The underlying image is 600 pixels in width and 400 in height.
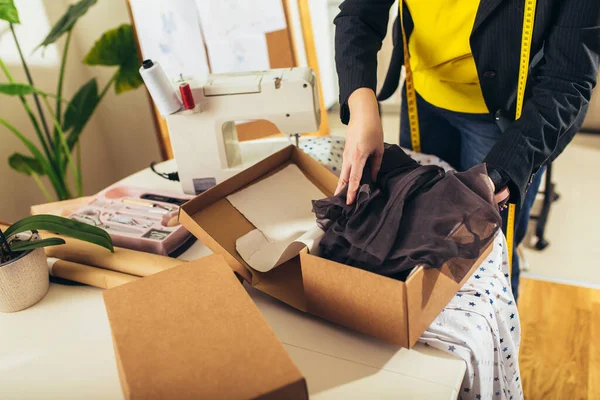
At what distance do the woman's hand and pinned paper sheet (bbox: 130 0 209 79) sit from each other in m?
1.45

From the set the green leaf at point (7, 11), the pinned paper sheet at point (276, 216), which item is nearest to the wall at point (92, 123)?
the green leaf at point (7, 11)

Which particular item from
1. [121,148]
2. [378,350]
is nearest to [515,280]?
[378,350]

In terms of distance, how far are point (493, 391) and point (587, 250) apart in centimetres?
175

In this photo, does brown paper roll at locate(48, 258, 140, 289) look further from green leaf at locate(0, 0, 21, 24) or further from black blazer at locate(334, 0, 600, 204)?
green leaf at locate(0, 0, 21, 24)

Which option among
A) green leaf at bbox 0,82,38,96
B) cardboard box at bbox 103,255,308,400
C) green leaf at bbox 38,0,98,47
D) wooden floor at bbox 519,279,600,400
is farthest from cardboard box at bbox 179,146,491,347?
green leaf at bbox 38,0,98,47

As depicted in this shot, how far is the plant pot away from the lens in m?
1.02

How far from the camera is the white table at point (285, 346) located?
0.81 meters

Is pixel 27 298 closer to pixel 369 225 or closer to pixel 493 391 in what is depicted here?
pixel 369 225

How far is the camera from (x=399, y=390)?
792 millimetres

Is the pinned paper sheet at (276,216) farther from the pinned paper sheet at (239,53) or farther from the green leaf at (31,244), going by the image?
the pinned paper sheet at (239,53)

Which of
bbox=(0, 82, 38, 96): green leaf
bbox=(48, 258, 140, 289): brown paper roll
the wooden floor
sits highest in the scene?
bbox=(0, 82, 38, 96): green leaf

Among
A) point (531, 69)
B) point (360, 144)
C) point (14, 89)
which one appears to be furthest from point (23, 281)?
point (531, 69)

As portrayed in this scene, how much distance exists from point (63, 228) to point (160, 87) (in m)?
0.42

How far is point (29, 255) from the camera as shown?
3.45 ft
